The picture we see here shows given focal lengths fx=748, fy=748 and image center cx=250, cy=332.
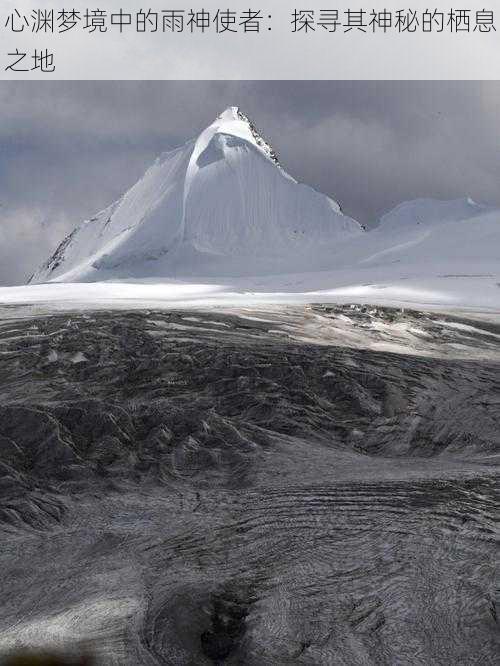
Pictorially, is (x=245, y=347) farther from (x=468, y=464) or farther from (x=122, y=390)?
(x=468, y=464)

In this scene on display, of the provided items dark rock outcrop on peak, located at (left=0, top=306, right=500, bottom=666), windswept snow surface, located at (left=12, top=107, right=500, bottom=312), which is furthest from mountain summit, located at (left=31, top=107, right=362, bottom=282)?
dark rock outcrop on peak, located at (left=0, top=306, right=500, bottom=666)

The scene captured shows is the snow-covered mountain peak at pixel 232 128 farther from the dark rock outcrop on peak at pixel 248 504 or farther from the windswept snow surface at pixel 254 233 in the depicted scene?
the dark rock outcrop on peak at pixel 248 504

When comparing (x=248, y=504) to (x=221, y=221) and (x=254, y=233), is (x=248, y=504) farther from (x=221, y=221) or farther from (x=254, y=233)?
(x=221, y=221)

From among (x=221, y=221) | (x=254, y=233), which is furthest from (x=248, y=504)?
(x=221, y=221)

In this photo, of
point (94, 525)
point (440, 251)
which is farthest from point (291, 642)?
point (440, 251)

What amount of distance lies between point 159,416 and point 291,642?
588 cm

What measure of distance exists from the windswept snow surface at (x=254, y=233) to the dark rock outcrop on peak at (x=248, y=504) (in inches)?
1234

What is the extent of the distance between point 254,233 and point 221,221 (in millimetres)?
4094

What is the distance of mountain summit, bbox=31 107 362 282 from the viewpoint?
255ft

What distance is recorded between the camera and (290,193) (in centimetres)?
8950

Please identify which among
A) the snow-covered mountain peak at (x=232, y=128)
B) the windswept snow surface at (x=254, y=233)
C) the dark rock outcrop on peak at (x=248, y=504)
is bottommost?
the dark rock outcrop on peak at (x=248, y=504)

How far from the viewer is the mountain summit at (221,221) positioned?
7762 centimetres

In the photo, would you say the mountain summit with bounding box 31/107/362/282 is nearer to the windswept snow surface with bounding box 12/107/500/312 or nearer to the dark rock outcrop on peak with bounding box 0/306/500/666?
the windswept snow surface with bounding box 12/107/500/312

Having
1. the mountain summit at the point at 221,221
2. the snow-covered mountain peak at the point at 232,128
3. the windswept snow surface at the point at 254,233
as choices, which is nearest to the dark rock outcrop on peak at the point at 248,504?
the windswept snow surface at the point at 254,233
